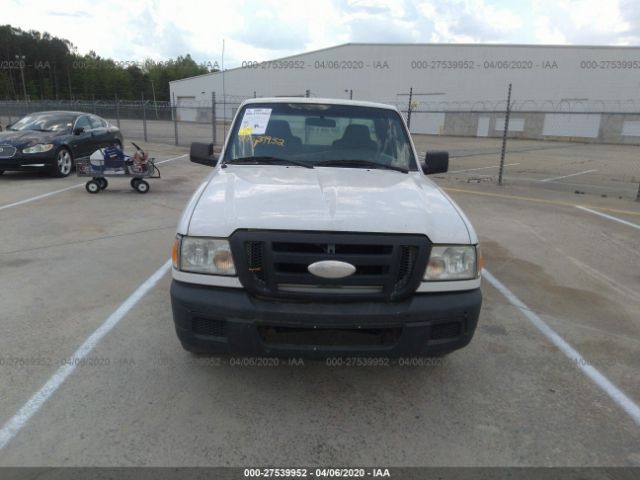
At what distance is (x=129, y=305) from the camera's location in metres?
4.24

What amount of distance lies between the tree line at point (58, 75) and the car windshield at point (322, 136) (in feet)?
261

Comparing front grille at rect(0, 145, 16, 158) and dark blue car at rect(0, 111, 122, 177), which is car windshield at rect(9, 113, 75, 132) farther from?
front grille at rect(0, 145, 16, 158)

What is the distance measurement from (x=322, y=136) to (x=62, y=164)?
29.8 feet

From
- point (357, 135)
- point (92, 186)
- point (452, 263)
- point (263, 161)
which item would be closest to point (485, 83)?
point (92, 186)

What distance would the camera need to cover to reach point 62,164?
11016mm

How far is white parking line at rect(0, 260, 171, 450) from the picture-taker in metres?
2.62

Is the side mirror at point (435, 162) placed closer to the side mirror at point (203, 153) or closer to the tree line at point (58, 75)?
the side mirror at point (203, 153)

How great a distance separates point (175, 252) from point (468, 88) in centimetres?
4470

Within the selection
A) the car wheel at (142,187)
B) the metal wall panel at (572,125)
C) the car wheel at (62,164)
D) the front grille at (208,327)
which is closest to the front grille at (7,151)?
the car wheel at (62,164)

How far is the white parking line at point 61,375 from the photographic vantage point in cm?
262

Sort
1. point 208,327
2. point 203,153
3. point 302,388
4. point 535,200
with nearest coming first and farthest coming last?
point 208,327
point 302,388
point 203,153
point 535,200

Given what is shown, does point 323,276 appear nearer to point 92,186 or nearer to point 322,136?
point 322,136

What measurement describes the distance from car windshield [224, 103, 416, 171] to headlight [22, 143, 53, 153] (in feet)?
26.6

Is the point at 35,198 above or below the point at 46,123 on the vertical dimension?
below
